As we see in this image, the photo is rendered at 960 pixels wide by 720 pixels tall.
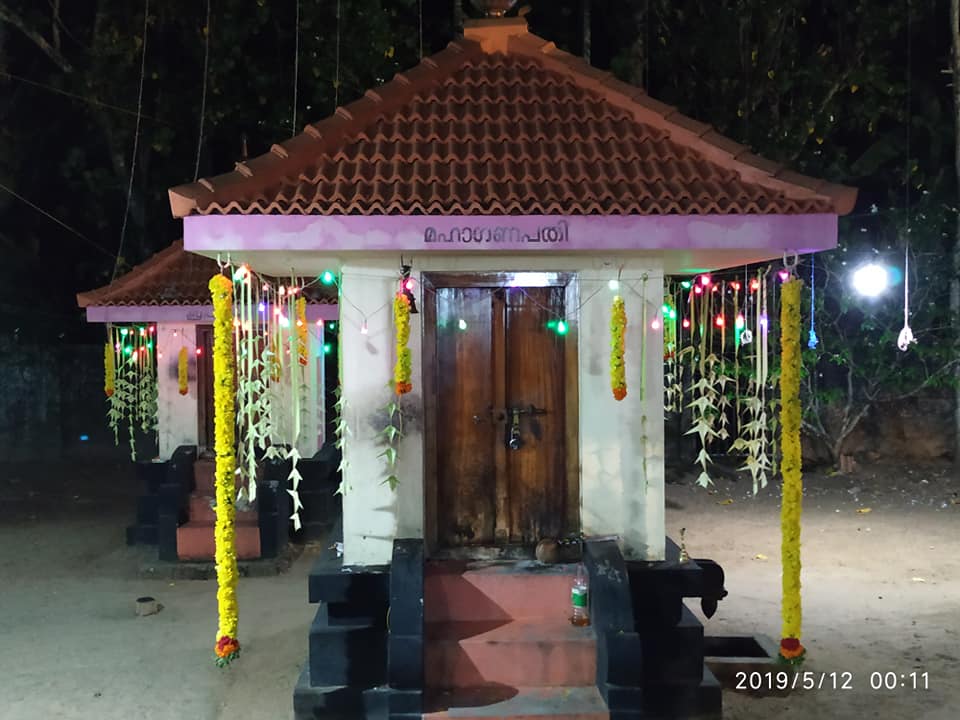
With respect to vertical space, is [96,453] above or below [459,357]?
below

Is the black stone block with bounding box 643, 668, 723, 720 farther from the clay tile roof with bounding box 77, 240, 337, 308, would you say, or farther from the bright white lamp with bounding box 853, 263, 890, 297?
the bright white lamp with bounding box 853, 263, 890, 297

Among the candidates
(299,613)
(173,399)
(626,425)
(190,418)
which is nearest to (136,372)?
(173,399)

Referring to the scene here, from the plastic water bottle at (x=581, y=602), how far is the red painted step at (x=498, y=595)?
66 mm

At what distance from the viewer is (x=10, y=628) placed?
8.28 metres

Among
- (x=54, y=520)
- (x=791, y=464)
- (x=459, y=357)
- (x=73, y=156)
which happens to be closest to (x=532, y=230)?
(x=459, y=357)

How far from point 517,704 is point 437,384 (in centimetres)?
244

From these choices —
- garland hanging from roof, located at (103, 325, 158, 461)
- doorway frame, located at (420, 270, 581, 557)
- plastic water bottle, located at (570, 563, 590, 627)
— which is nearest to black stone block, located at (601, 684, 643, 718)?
plastic water bottle, located at (570, 563, 590, 627)

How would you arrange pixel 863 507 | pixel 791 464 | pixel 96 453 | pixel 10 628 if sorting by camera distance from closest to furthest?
pixel 791 464 → pixel 10 628 → pixel 863 507 → pixel 96 453

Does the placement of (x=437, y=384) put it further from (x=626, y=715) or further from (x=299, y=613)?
(x=299, y=613)

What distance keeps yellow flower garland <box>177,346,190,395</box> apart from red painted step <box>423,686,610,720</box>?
24.2 ft

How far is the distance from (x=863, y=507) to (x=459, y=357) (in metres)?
9.55

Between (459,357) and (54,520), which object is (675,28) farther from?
(54,520)

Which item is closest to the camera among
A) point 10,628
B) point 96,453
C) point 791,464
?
point 791,464

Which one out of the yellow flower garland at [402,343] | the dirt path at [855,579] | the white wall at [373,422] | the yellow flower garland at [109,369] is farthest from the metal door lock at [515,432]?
the yellow flower garland at [109,369]
